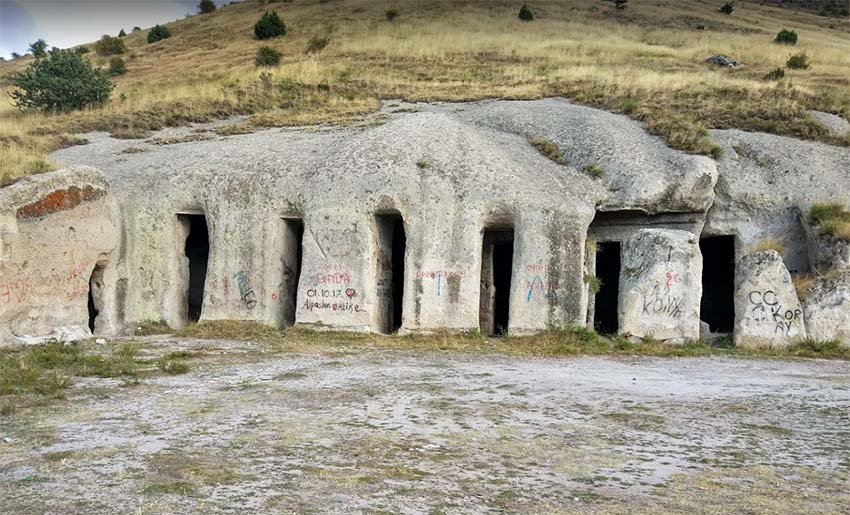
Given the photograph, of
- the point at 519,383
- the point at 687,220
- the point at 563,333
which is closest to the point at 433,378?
the point at 519,383

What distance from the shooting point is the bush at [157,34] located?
185 ft

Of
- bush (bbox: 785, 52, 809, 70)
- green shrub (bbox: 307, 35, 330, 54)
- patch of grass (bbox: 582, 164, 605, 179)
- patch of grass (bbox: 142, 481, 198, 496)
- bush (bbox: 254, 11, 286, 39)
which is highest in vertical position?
bush (bbox: 254, 11, 286, 39)

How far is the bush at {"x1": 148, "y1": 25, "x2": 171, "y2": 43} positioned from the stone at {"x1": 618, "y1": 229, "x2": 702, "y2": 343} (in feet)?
158

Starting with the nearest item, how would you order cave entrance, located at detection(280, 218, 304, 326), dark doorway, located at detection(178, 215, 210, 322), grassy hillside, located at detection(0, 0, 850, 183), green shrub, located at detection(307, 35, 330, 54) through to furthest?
cave entrance, located at detection(280, 218, 304, 326)
dark doorway, located at detection(178, 215, 210, 322)
grassy hillside, located at detection(0, 0, 850, 183)
green shrub, located at detection(307, 35, 330, 54)

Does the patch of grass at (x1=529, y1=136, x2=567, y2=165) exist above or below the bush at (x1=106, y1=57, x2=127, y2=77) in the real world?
below

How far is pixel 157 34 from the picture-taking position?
56.6 meters

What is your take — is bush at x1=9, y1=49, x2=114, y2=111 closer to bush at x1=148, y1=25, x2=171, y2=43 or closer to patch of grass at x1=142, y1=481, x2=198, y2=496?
bush at x1=148, y1=25, x2=171, y2=43

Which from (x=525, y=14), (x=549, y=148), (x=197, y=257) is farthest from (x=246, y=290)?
(x=525, y=14)

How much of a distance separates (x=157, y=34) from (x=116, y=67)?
38.7 ft

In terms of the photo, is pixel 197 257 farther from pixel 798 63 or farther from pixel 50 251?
pixel 798 63

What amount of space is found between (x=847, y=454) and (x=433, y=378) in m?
5.64

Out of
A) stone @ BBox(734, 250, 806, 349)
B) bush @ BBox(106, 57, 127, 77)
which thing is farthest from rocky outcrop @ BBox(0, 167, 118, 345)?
bush @ BBox(106, 57, 127, 77)

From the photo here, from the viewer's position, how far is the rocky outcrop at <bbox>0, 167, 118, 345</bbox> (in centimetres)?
1466

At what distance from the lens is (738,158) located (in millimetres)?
19750
